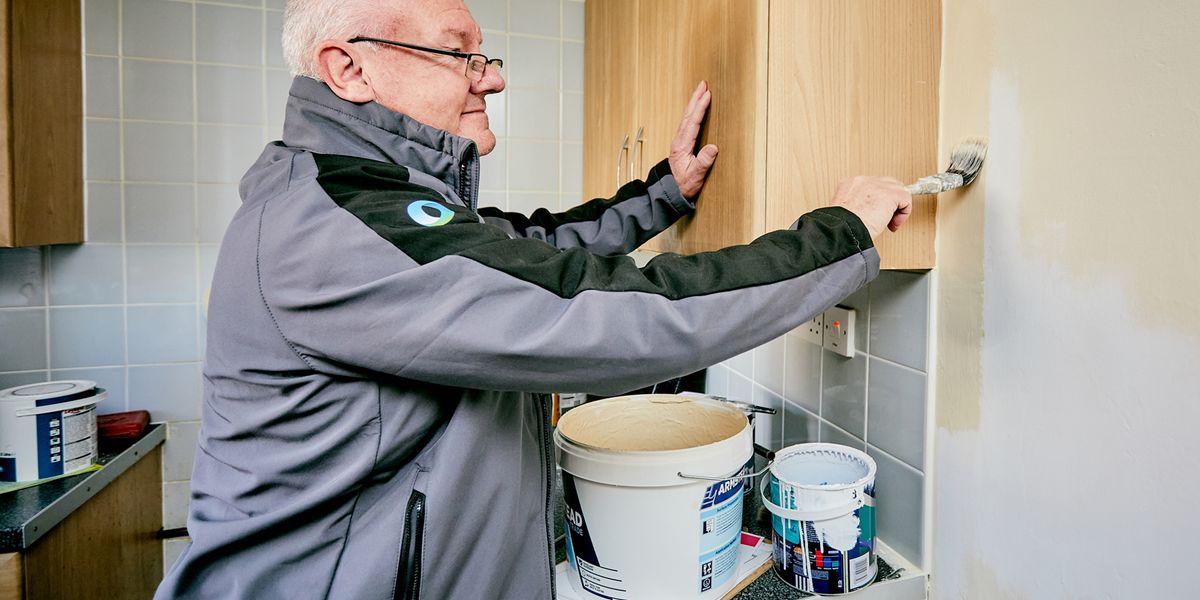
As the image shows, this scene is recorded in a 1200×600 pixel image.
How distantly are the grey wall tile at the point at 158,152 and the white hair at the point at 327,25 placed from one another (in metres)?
1.15

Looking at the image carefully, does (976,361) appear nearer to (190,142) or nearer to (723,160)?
(723,160)

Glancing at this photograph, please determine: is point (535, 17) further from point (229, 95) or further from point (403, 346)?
point (403, 346)

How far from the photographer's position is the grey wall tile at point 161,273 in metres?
1.71

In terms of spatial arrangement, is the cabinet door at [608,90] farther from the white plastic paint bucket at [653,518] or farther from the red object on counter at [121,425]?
the red object on counter at [121,425]

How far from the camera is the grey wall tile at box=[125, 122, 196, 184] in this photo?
170 centimetres

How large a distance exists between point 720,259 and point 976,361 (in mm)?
431

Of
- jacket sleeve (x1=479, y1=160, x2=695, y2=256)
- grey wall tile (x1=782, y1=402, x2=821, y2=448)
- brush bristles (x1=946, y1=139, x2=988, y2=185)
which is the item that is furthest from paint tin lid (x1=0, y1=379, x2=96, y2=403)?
brush bristles (x1=946, y1=139, x2=988, y2=185)

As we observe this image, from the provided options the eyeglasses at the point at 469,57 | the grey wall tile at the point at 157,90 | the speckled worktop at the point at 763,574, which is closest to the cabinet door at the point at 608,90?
the eyeglasses at the point at 469,57

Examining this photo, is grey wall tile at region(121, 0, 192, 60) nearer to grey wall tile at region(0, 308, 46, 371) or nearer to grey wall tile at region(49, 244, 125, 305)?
grey wall tile at region(49, 244, 125, 305)

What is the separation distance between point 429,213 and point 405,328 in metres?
0.12

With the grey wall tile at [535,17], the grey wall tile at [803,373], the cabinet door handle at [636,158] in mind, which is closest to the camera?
the grey wall tile at [803,373]

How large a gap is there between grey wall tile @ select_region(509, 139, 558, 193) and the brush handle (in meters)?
1.35

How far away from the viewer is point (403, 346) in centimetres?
60

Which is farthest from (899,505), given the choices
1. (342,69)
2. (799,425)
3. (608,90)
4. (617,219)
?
(608,90)
